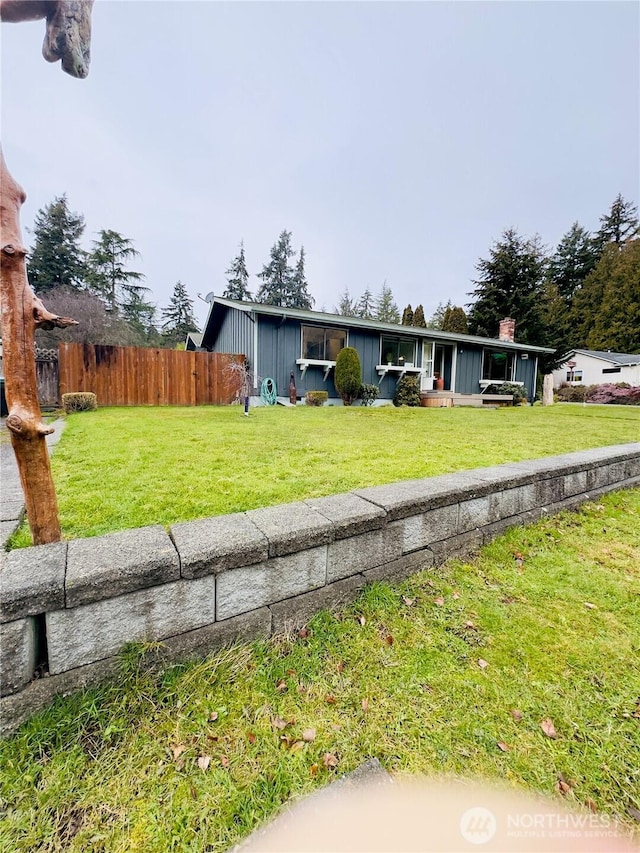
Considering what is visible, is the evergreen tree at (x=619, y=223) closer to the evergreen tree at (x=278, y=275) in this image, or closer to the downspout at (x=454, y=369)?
the downspout at (x=454, y=369)

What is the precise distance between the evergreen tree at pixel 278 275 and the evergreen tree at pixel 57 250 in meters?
13.4

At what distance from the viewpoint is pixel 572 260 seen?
2905cm

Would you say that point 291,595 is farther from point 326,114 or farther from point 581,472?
point 326,114

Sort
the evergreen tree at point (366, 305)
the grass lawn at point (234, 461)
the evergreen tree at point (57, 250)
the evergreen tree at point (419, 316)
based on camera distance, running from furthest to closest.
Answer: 1. the evergreen tree at point (366, 305)
2. the evergreen tree at point (419, 316)
3. the evergreen tree at point (57, 250)
4. the grass lawn at point (234, 461)

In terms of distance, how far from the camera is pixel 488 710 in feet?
4.05

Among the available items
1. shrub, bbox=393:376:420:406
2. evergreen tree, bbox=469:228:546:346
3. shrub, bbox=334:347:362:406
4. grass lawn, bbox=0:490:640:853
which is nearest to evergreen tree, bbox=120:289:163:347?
shrub, bbox=334:347:362:406

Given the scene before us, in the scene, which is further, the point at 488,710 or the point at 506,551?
the point at 506,551

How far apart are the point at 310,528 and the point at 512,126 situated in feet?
40.7

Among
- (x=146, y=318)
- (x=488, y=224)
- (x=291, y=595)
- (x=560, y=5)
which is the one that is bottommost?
(x=291, y=595)

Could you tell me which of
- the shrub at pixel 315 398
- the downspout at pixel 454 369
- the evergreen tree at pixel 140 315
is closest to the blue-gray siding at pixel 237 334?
the shrub at pixel 315 398

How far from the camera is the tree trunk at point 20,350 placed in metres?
1.27

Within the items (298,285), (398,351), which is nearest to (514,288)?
(398,351)

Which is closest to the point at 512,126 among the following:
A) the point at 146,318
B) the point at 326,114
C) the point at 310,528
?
the point at 326,114

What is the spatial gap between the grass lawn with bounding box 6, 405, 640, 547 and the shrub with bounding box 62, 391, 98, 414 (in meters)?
2.72
